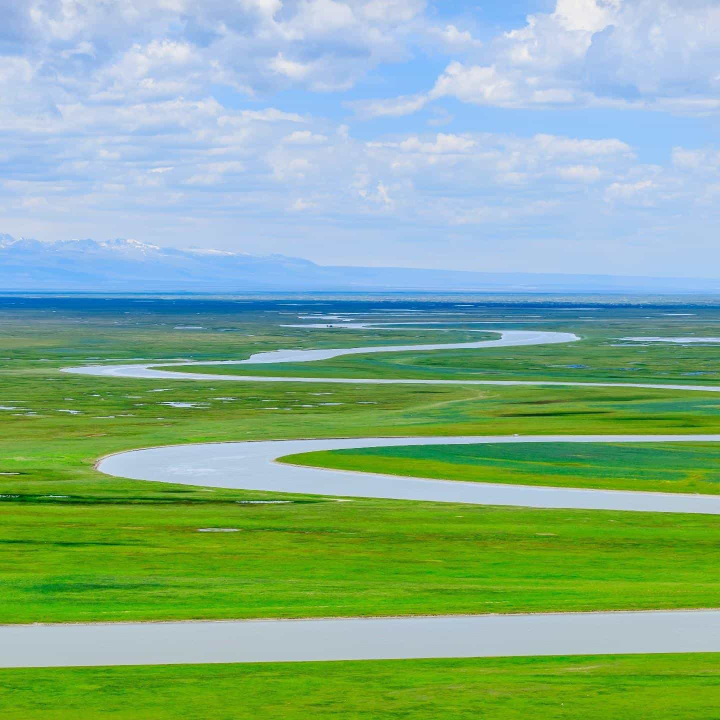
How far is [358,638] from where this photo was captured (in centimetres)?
2672

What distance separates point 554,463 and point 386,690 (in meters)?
39.5

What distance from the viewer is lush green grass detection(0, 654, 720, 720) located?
21344 millimetres

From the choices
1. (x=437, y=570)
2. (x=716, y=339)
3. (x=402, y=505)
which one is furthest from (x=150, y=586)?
(x=716, y=339)

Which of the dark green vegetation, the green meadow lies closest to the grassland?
the green meadow

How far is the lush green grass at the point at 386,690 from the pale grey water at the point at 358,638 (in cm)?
78

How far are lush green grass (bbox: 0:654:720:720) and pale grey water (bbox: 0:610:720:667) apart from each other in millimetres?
780

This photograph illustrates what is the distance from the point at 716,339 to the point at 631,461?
128391 mm

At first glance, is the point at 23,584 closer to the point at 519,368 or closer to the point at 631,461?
the point at 631,461

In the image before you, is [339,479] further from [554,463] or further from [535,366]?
[535,366]

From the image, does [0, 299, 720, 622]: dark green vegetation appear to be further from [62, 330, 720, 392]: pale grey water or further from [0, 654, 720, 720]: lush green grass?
[62, 330, 720, 392]: pale grey water

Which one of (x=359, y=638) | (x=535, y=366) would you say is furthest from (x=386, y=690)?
(x=535, y=366)

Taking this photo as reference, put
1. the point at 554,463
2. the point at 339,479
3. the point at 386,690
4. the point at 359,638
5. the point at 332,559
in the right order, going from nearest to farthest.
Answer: the point at 386,690 → the point at 359,638 → the point at 332,559 → the point at 339,479 → the point at 554,463

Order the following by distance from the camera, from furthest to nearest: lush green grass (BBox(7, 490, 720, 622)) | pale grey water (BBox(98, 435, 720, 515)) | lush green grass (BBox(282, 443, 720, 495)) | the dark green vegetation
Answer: lush green grass (BBox(282, 443, 720, 495)) < pale grey water (BBox(98, 435, 720, 515)) < the dark green vegetation < lush green grass (BBox(7, 490, 720, 622))

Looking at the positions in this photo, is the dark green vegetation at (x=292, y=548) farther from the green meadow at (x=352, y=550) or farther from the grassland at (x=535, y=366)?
the grassland at (x=535, y=366)
